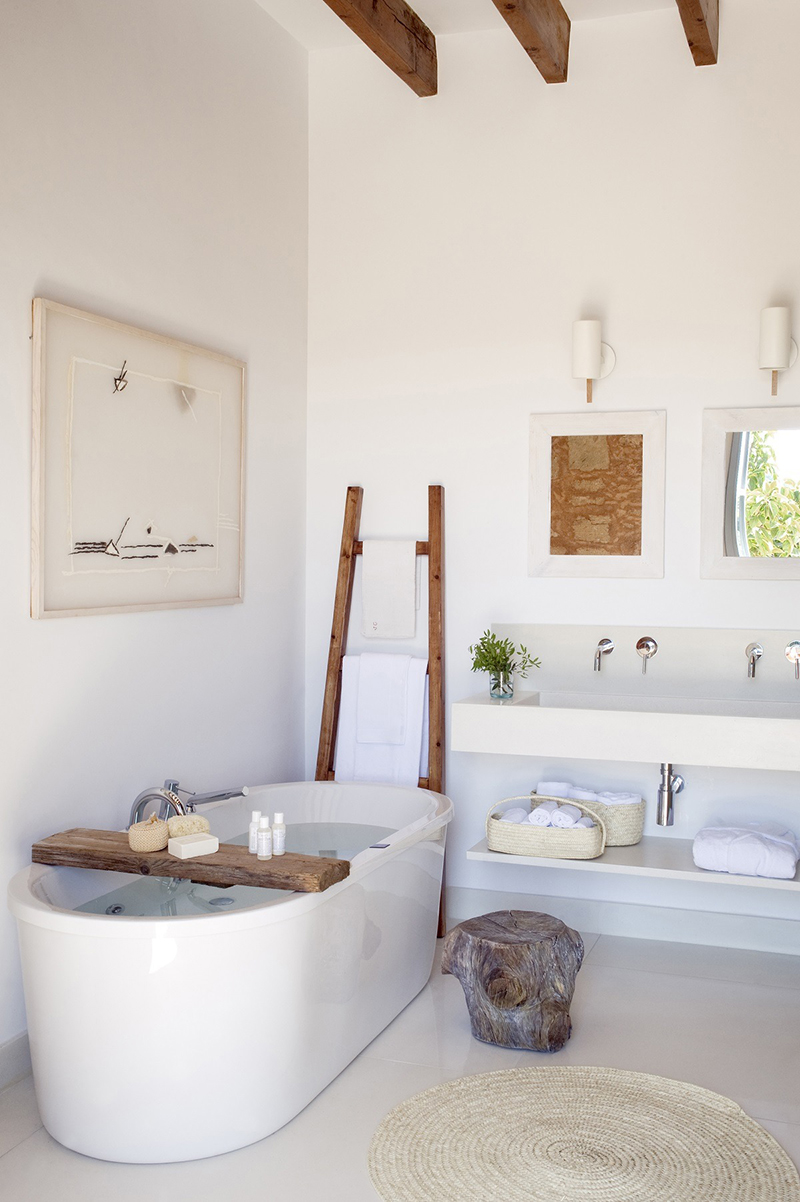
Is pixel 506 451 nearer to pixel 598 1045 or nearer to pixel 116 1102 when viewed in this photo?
pixel 598 1045

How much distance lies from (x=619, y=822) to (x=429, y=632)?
3.24 feet

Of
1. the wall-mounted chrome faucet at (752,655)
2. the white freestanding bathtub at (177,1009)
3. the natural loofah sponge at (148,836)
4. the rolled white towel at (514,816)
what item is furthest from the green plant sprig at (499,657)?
the natural loofah sponge at (148,836)

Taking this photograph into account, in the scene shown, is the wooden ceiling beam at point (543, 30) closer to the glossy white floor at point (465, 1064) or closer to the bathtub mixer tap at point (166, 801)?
the bathtub mixer tap at point (166, 801)

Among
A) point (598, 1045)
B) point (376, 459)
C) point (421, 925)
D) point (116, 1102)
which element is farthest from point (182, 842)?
point (376, 459)

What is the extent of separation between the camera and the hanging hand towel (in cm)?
421

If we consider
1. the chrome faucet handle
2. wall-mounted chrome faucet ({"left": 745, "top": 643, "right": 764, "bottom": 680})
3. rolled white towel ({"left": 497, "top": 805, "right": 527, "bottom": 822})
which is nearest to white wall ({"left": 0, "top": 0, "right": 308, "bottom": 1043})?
rolled white towel ({"left": 497, "top": 805, "right": 527, "bottom": 822})

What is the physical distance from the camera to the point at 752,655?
12.4 feet

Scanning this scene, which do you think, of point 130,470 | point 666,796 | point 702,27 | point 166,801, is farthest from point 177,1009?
point 702,27

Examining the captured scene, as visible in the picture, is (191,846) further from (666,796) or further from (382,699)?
(666,796)

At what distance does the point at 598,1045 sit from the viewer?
3.11 metres

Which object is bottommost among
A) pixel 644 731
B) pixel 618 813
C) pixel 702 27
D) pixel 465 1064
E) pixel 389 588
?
pixel 465 1064

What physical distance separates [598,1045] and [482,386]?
7.59 ft

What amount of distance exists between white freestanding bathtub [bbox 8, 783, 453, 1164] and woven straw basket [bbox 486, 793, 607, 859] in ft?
3.23

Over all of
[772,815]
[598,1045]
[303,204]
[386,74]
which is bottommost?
[598,1045]
